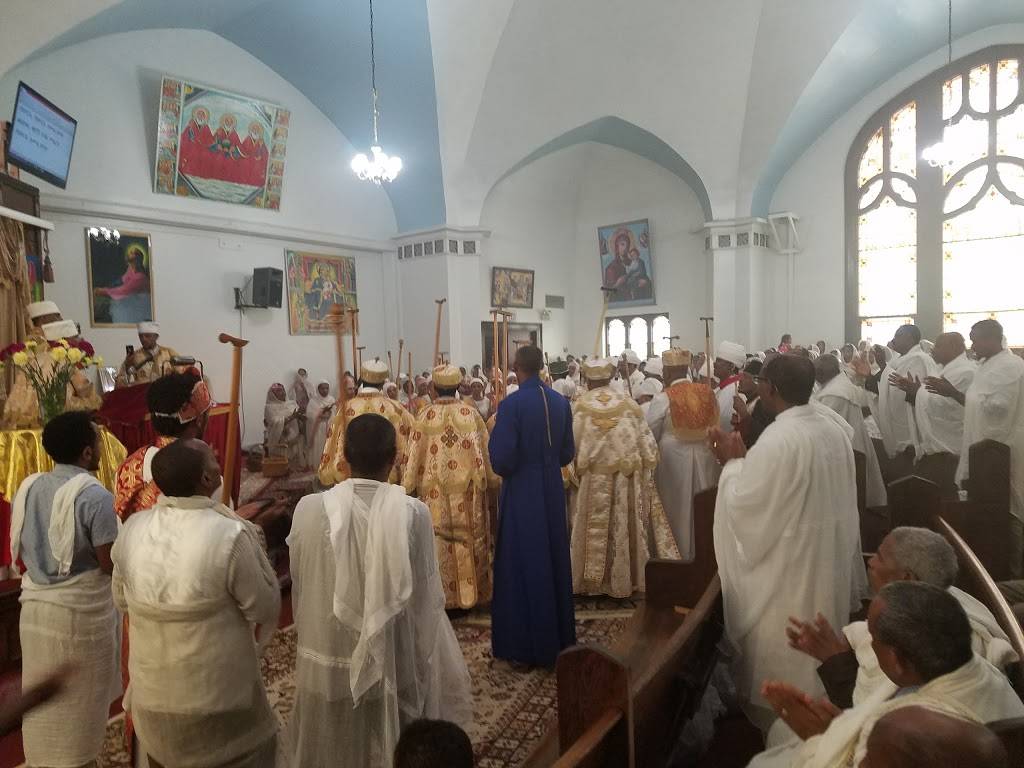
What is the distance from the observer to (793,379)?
2857mm

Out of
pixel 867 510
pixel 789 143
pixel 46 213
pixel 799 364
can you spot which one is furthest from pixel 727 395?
pixel 789 143

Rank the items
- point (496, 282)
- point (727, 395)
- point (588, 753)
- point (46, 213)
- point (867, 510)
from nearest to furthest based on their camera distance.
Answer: point (588, 753)
point (867, 510)
point (727, 395)
point (46, 213)
point (496, 282)

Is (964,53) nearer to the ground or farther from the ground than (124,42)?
farther from the ground

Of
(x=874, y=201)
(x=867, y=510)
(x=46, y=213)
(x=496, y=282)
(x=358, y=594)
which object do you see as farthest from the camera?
(x=496, y=282)

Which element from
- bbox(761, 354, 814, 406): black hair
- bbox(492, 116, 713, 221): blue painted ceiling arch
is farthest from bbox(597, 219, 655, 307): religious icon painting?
bbox(761, 354, 814, 406): black hair

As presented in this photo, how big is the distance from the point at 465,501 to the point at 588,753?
339 cm

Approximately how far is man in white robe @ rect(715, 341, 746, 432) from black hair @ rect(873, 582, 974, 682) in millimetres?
4117

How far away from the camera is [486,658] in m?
4.33

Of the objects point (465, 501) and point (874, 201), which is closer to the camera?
point (465, 501)

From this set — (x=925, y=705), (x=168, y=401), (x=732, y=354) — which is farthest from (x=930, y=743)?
(x=732, y=354)

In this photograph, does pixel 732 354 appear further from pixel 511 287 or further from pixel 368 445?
pixel 511 287

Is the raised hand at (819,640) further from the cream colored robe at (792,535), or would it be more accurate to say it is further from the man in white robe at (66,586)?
the man in white robe at (66,586)

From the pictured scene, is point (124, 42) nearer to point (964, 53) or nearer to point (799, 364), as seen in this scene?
point (799, 364)

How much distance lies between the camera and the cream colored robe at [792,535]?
2754mm
